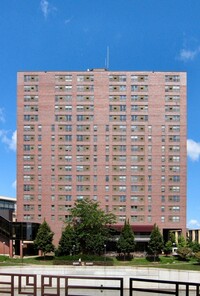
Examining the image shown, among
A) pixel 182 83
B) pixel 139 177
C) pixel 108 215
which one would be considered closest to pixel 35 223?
pixel 108 215

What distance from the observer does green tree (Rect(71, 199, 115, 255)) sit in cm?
7612

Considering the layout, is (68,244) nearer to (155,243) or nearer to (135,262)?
(135,262)

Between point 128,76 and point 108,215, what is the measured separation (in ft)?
89.7

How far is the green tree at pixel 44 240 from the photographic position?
7581 cm

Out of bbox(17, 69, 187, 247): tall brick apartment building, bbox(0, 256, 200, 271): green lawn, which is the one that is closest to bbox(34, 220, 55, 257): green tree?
bbox(0, 256, 200, 271): green lawn

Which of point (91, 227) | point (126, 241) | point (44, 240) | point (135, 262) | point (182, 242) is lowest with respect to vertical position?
point (135, 262)

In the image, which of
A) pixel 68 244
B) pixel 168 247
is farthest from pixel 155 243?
pixel 68 244

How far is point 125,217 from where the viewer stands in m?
88.6

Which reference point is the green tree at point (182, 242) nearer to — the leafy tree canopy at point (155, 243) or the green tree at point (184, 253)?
the leafy tree canopy at point (155, 243)

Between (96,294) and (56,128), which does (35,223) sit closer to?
(56,128)

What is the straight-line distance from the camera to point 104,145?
9012 centimetres

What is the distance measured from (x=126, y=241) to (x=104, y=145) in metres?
20.4

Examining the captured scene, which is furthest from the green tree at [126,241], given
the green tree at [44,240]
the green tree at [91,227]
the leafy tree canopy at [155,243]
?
the green tree at [44,240]

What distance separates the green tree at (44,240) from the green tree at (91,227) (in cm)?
443
